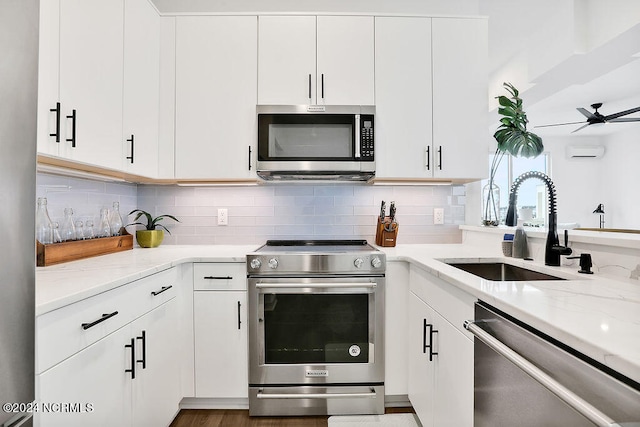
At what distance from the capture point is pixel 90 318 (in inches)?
44.4

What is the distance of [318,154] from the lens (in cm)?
211

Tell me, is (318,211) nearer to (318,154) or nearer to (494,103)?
(318,154)

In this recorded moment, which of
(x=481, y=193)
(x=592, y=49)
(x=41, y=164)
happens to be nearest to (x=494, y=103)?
(x=592, y=49)

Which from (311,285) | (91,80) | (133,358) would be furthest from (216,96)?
(133,358)

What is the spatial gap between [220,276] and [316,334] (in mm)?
632

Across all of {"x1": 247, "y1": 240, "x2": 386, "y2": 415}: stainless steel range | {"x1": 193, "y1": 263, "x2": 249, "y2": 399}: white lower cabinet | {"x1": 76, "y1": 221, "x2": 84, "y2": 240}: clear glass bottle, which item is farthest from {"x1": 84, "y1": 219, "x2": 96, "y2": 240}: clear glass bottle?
{"x1": 247, "y1": 240, "x2": 386, "y2": 415}: stainless steel range

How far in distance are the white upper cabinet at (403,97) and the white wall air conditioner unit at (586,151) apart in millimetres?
6393

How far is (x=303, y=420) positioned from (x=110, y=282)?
1302 millimetres

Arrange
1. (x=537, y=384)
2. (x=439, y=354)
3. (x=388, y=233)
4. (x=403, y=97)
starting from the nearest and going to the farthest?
1. (x=537, y=384)
2. (x=439, y=354)
3. (x=403, y=97)
4. (x=388, y=233)

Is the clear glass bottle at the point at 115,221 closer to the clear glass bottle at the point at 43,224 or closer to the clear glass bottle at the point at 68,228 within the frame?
the clear glass bottle at the point at 68,228

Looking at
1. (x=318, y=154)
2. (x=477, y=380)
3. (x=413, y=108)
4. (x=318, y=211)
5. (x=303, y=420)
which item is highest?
(x=413, y=108)

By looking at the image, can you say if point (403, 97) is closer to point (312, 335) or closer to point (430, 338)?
point (430, 338)

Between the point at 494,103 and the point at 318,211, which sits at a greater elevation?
the point at 494,103

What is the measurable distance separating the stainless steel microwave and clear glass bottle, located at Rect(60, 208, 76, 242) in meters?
1.03
